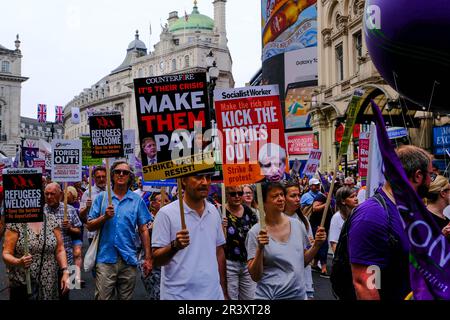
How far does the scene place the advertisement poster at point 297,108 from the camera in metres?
48.8

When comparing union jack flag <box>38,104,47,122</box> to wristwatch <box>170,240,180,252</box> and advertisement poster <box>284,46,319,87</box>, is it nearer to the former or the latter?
advertisement poster <box>284,46,319,87</box>

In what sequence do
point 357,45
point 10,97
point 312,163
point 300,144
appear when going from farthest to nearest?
point 10,97 < point 300,144 < point 357,45 < point 312,163

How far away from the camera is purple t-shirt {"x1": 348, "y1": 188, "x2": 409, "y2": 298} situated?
314 centimetres

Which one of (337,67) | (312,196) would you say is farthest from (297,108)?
(312,196)

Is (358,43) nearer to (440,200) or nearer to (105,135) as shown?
(105,135)

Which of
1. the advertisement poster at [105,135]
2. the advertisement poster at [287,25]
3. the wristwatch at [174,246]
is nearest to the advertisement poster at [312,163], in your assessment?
the advertisement poster at [105,135]

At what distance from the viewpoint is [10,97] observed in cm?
8600

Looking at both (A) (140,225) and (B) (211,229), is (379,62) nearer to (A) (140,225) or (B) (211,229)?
(A) (140,225)

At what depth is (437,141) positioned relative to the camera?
17.9 m

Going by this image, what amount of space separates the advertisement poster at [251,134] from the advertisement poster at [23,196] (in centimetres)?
199

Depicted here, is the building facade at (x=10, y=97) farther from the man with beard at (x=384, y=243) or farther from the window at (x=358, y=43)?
the man with beard at (x=384, y=243)

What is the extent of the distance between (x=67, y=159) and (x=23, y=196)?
2.84m
